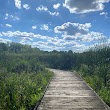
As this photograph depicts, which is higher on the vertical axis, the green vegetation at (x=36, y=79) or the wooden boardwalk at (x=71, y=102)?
the green vegetation at (x=36, y=79)

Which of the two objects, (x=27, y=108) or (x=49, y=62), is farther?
(x=49, y=62)

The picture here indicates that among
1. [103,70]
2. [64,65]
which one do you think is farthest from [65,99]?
[64,65]

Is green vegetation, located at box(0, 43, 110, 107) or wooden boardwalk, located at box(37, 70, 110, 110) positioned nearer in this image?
wooden boardwalk, located at box(37, 70, 110, 110)

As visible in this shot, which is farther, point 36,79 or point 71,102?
point 36,79

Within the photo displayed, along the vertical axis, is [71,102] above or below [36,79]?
below

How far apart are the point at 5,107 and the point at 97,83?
21.6 ft

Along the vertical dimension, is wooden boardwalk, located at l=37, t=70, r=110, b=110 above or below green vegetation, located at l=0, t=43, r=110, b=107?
below

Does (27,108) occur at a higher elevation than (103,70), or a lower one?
lower

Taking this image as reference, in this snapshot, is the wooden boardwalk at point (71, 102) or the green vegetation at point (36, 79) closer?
the wooden boardwalk at point (71, 102)

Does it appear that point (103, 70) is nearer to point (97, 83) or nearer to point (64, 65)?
point (97, 83)

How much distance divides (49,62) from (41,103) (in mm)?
24054

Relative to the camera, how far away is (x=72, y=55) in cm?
3077

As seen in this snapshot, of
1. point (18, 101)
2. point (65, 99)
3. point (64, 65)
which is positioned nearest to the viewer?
point (18, 101)

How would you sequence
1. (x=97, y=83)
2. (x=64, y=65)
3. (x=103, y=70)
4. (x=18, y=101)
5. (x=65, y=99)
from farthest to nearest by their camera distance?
(x=64, y=65)
(x=103, y=70)
(x=97, y=83)
(x=65, y=99)
(x=18, y=101)
